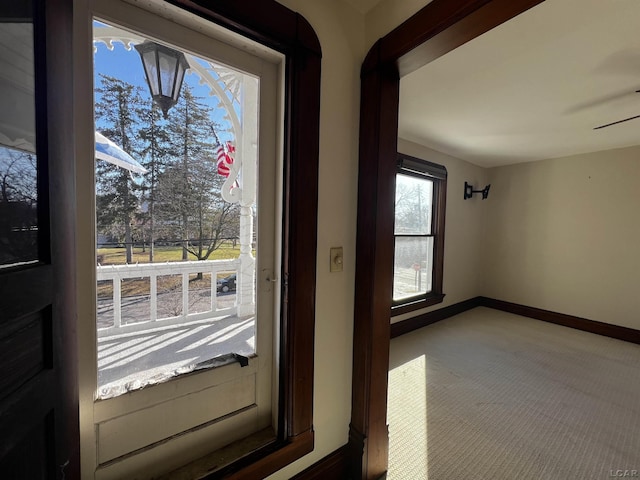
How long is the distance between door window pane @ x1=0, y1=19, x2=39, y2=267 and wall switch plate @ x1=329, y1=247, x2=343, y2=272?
958 mm

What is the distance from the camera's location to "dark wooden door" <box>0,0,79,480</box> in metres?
0.50

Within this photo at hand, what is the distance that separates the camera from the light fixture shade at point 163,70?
3.09 feet

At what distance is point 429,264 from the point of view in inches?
140

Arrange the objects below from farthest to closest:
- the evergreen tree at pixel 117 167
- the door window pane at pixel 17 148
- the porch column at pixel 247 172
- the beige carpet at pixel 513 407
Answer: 1. the beige carpet at pixel 513 407
2. the porch column at pixel 247 172
3. the evergreen tree at pixel 117 167
4. the door window pane at pixel 17 148

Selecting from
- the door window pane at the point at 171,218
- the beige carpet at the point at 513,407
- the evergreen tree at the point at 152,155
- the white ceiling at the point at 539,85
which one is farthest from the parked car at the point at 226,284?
the white ceiling at the point at 539,85

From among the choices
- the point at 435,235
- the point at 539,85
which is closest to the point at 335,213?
the point at 539,85

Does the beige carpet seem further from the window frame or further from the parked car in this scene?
the parked car

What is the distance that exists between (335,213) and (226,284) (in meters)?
0.60

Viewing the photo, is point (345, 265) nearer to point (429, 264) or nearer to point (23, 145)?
point (23, 145)

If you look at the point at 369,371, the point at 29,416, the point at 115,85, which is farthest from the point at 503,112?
the point at 29,416

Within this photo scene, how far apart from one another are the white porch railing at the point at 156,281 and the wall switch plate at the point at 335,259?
427 millimetres

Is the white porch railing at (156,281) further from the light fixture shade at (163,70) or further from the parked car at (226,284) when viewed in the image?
the light fixture shade at (163,70)

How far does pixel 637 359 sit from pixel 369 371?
3208 mm

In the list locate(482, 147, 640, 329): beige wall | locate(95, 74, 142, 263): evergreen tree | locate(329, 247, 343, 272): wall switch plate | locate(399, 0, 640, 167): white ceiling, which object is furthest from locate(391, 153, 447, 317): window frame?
locate(95, 74, 142, 263): evergreen tree
